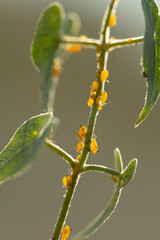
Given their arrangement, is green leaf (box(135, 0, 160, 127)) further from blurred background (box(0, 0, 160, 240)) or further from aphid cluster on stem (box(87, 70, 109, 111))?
blurred background (box(0, 0, 160, 240))

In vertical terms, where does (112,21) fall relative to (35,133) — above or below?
above

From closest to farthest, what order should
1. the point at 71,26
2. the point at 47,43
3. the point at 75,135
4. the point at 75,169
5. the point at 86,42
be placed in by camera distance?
the point at 75,169 < the point at 86,42 < the point at 47,43 < the point at 71,26 < the point at 75,135

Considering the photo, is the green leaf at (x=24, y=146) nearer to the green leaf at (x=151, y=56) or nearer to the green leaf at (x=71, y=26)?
the green leaf at (x=151, y=56)

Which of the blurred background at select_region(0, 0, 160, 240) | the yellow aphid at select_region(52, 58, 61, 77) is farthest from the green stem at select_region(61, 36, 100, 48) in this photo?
the blurred background at select_region(0, 0, 160, 240)

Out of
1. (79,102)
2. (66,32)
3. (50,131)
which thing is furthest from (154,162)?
(50,131)

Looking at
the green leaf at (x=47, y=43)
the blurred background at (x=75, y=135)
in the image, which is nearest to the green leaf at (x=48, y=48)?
the green leaf at (x=47, y=43)

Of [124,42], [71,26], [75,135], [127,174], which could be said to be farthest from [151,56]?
[75,135]

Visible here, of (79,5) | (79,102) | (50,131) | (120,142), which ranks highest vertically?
(79,5)

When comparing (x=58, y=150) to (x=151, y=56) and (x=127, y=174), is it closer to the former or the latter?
(x=127, y=174)

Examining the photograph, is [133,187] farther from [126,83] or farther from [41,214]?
[126,83]
